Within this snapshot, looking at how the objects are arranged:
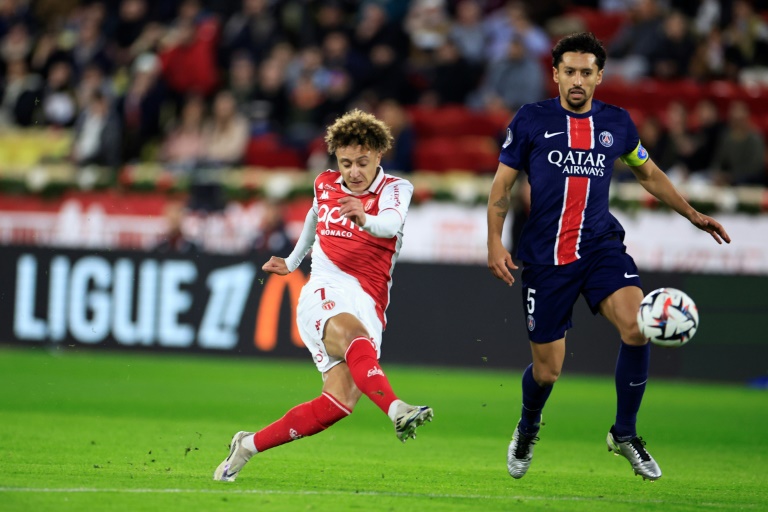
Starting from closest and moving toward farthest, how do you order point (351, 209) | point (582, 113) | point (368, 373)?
1. point (351, 209)
2. point (368, 373)
3. point (582, 113)

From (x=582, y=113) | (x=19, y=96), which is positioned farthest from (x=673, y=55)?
(x=582, y=113)

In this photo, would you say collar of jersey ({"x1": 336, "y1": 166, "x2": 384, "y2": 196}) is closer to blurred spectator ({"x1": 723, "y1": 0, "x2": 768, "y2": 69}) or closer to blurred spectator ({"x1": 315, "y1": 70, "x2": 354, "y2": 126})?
blurred spectator ({"x1": 315, "y1": 70, "x2": 354, "y2": 126})

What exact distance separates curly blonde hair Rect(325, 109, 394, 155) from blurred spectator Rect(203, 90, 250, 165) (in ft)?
36.7

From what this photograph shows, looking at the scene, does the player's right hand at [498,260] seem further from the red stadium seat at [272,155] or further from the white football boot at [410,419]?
the red stadium seat at [272,155]

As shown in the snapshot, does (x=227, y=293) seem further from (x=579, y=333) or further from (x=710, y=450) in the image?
(x=710, y=450)

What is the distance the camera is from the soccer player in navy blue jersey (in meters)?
7.70

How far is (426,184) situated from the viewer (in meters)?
16.9

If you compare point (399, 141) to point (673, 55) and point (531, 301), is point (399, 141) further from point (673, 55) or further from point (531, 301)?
point (531, 301)

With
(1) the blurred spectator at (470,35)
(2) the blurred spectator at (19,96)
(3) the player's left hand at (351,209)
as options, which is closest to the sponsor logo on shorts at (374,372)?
(3) the player's left hand at (351,209)

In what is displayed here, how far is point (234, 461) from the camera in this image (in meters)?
7.25

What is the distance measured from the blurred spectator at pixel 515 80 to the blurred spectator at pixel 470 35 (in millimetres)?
780

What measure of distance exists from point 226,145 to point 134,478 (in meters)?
11.5

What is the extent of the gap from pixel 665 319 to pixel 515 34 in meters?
11.6

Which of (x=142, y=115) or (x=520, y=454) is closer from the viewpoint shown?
(x=520, y=454)
